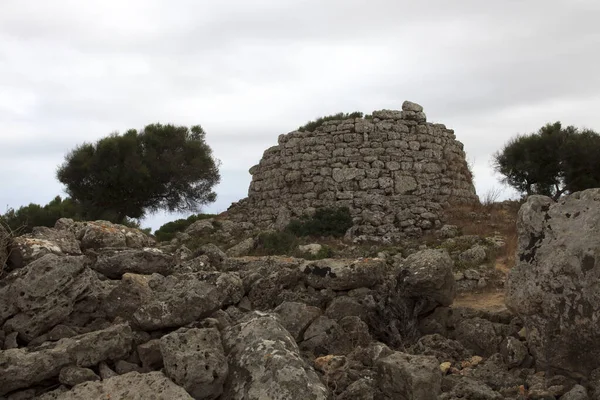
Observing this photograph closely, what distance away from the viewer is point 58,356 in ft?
15.0

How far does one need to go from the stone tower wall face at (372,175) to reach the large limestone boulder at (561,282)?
29.9 feet

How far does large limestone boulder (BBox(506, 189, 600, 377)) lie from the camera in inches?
194

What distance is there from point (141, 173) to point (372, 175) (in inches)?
336

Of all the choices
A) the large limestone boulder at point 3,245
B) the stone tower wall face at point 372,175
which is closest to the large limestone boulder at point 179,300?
the large limestone boulder at point 3,245

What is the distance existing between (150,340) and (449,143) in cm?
1308

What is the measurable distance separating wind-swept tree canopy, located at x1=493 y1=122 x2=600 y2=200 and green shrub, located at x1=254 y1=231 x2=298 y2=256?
1231cm

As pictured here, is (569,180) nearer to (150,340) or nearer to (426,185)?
(426,185)

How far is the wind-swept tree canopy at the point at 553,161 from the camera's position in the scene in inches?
882

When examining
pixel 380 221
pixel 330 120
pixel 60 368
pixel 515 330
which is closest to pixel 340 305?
pixel 515 330

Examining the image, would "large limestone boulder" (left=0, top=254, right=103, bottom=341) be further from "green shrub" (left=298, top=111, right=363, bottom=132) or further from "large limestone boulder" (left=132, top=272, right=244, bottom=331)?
"green shrub" (left=298, top=111, right=363, bottom=132)

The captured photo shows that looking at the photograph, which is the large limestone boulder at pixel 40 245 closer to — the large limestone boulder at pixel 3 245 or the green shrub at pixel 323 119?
the large limestone boulder at pixel 3 245

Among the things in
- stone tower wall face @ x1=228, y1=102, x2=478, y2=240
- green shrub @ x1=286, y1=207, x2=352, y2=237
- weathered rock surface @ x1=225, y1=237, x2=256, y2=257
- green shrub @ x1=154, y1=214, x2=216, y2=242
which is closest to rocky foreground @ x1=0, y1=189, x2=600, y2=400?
weathered rock surface @ x1=225, y1=237, x2=256, y2=257

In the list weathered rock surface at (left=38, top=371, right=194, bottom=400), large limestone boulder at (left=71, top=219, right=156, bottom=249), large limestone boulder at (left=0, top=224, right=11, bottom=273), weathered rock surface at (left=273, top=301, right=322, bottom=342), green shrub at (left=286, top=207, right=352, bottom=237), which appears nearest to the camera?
weathered rock surface at (left=38, top=371, right=194, bottom=400)

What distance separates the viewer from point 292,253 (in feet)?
37.3
